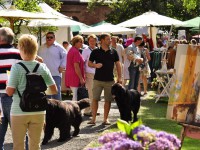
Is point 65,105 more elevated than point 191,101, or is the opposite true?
point 191,101

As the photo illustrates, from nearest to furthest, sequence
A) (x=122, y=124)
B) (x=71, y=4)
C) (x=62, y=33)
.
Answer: (x=122, y=124)
(x=62, y=33)
(x=71, y=4)

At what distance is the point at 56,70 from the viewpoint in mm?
12742

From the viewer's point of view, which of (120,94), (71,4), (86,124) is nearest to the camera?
(120,94)

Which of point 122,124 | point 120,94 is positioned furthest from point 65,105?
point 122,124

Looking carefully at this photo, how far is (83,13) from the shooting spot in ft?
221

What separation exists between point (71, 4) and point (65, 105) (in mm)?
56846

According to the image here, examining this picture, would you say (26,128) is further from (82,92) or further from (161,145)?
(82,92)

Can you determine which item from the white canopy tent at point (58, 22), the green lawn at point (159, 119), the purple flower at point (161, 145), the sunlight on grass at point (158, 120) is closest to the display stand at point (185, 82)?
the purple flower at point (161, 145)

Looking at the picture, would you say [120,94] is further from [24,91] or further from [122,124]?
[122,124]

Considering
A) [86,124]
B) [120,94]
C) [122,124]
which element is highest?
[122,124]

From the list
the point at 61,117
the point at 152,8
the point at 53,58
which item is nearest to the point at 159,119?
the point at 53,58

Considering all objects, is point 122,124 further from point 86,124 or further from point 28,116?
point 86,124

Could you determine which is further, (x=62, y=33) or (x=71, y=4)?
(x=71, y=4)

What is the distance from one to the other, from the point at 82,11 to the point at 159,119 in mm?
54377
